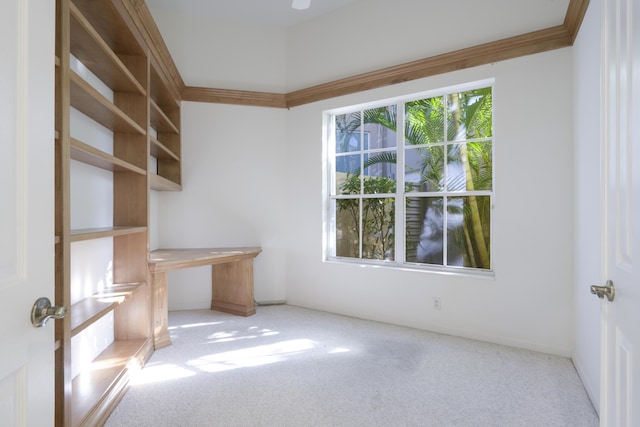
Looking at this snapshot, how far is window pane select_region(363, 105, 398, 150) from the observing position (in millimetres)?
3701

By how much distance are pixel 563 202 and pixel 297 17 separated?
343cm

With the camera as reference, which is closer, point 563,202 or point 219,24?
point 563,202

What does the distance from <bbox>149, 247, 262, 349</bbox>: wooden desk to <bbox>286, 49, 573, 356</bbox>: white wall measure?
5.07ft

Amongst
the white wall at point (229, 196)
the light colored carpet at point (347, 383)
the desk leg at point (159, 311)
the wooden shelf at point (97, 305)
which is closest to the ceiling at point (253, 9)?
the white wall at point (229, 196)

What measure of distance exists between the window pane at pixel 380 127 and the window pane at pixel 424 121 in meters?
0.16

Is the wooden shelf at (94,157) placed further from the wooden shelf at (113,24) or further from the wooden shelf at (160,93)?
the wooden shelf at (160,93)

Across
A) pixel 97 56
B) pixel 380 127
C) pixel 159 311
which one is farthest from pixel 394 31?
pixel 159 311

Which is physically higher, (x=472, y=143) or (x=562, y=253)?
(x=472, y=143)

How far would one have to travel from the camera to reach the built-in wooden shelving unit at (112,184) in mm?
1550

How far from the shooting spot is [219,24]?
4.12 metres
